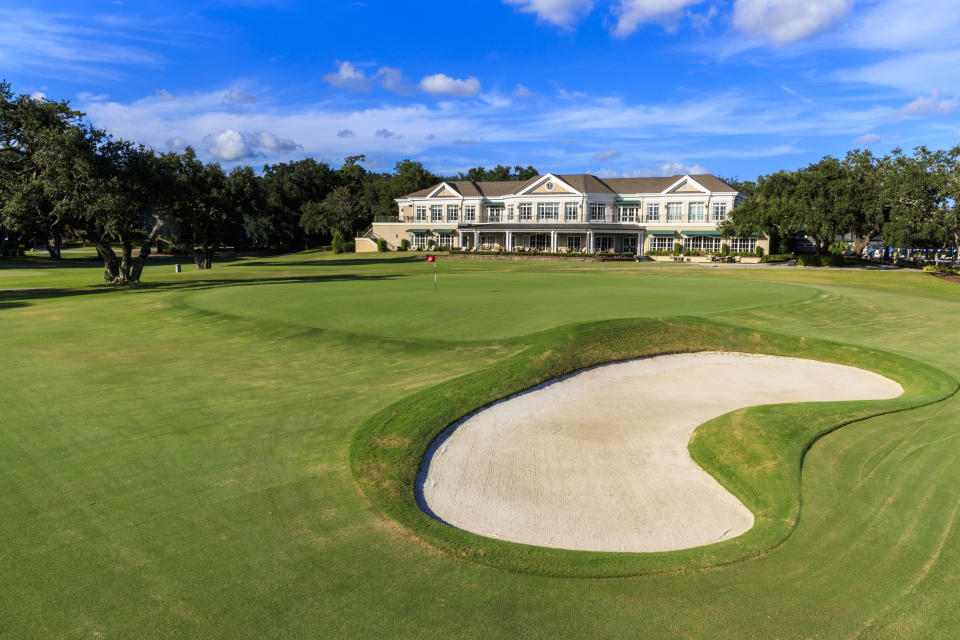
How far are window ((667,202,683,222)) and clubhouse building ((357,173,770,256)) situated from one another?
0.13 metres

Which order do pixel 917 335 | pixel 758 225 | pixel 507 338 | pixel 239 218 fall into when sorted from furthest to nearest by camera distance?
pixel 239 218 < pixel 758 225 < pixel 917 335 < pixel 507 338

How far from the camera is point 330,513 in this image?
21.6ft

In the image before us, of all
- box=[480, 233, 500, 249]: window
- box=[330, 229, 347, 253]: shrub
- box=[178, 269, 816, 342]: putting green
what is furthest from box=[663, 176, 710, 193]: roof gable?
box=[178, 269, 816, 342]: putting green

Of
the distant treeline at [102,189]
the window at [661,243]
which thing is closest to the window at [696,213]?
the window at [661,243]

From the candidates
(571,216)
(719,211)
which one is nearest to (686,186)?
(719,211)

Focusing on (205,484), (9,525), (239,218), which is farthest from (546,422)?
(239,218)

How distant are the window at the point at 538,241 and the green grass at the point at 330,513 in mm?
64492

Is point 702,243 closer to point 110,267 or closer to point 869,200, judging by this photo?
point 869,200

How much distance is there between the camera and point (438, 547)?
5941mm

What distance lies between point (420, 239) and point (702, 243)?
40092 mm

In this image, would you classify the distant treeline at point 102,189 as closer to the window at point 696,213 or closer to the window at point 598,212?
the window at point 598,212

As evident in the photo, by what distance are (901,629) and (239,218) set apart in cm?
9525

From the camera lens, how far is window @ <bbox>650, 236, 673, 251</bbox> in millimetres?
77150

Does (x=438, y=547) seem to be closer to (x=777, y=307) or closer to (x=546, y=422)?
(x=546, y=422)
